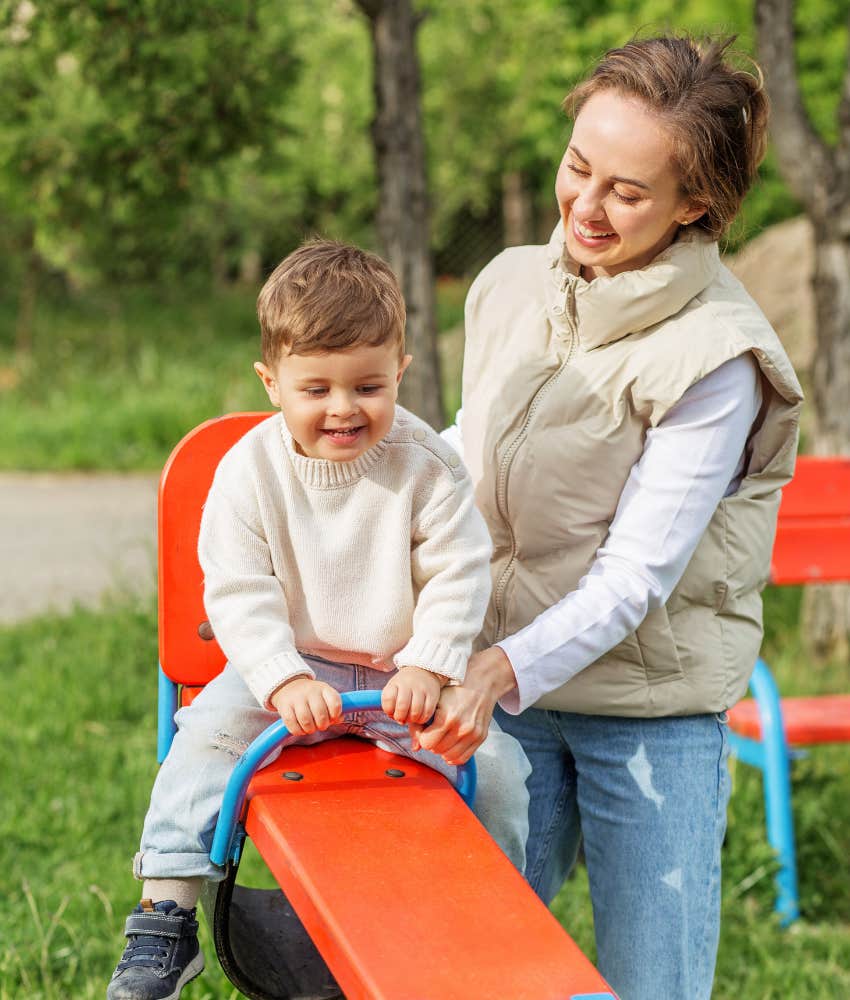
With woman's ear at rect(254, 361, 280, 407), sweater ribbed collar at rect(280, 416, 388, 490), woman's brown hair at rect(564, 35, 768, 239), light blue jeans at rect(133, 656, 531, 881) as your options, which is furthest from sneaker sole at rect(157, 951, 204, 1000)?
woman's brown hair at rect(564, 35, 768, 239)

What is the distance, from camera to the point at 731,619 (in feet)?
6.96

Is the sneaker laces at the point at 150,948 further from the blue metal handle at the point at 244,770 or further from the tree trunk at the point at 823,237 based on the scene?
the tree trunk at the point at 823,237

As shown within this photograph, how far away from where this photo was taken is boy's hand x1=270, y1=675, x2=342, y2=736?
1.84m

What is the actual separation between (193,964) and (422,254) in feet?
10.0

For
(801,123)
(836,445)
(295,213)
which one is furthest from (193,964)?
(295,213)

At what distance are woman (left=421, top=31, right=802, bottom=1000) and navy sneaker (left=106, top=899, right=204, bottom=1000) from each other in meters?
0.44

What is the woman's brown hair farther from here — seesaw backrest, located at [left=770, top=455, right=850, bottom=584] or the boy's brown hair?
seesaw backrest, located at [left=770, top=455, right=850, bottom=584]

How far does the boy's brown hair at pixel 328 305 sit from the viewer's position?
1819 millimetres

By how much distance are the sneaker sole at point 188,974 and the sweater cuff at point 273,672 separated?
0.38m

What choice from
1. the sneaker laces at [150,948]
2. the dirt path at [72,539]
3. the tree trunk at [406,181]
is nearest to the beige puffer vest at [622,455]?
the sneaker laces at [150,948]

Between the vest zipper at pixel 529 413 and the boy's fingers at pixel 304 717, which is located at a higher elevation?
the vest zipper at pixel 529 413

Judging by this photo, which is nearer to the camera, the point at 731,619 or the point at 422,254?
the point at 731,619

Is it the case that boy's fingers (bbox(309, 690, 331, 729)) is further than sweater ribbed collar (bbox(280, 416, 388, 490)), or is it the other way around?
sweater ribbed collar (bbox(280, 416, 388, 490))

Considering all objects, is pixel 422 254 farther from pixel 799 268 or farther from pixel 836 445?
pixel 799 268
